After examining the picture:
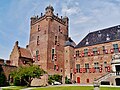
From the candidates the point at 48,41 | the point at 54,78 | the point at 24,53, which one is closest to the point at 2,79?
the point at 24,53

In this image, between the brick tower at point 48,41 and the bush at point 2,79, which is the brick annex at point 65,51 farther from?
the bush at point 2,79

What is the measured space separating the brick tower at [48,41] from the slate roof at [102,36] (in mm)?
6055

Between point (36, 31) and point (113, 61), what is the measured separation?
20.0 metres

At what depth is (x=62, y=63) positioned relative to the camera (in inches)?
1545

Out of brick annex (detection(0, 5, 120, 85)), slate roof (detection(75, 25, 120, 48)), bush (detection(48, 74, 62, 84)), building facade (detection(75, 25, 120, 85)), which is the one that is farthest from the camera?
slate roof (detection(75, 25, 120, 48))

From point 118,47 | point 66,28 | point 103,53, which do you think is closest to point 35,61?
point 66,28

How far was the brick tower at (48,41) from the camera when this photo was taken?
36406 mm

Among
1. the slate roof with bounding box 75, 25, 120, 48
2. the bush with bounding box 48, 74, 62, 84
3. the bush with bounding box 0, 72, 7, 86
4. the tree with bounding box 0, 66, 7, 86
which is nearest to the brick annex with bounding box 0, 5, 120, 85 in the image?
the slate roof with bounding box 75, 25, 120, 48

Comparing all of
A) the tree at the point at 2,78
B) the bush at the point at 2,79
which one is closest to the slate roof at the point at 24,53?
the tree at the point at 2,78

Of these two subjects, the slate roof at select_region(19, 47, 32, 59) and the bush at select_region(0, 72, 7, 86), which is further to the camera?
the slate roof at select_region(19, 47, 32, 59)

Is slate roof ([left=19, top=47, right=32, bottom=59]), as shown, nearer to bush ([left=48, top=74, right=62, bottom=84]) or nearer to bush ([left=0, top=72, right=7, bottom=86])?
bush ([left=0, top=72, right=7, bottom=86])

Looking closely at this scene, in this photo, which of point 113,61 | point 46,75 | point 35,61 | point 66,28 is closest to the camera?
point 113,61

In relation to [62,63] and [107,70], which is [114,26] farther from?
[62,63]

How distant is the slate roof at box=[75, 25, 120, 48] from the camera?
3565cm
